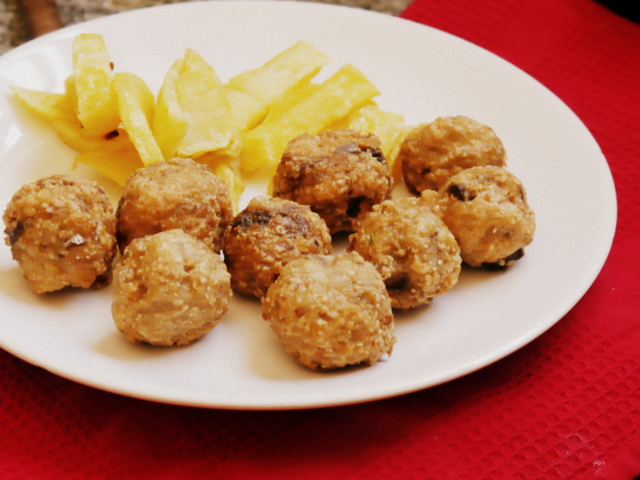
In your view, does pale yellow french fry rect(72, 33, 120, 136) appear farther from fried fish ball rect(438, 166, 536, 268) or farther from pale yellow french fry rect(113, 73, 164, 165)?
fried fish ball rect(438, 166, 536, 268)

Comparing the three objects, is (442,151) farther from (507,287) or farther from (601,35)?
(601,35)

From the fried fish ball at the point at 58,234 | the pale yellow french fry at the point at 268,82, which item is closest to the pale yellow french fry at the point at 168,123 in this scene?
the pale yellow french fry at the point at 268,82

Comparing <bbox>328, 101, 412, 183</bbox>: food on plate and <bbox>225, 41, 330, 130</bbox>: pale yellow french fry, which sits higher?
<bbox>225, 41, 330, 130</bbox>: pale yellow french fry

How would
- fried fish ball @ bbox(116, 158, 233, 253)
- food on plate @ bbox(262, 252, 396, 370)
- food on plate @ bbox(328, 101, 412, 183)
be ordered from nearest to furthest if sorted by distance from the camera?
food on plate @ bbox(262, 252, 396, 370)
fried fish ball @ bbox(116, 158, 233, 253)
food on plate @ bbox(328, 101, 412, 183)

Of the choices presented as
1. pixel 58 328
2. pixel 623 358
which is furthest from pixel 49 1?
pixel 623 358

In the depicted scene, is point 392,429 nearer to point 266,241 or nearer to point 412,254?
point 412,254

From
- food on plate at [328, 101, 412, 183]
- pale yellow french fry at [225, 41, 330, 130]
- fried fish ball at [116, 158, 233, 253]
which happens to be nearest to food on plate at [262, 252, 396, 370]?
fried fish ball at [116, 158, 233, 253]
